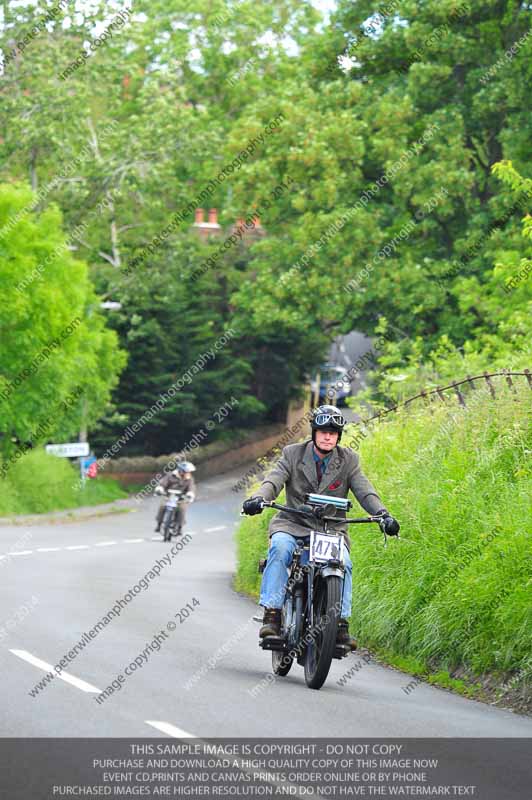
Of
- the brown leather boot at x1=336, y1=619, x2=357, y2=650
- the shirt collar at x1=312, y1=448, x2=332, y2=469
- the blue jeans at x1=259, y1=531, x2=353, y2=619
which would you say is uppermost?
the shirt collar at x1=312, y1=448, x2=332, y2=469

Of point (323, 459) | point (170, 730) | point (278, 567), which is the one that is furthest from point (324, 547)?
point (170, 730)

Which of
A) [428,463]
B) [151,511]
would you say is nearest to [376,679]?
[428,463]

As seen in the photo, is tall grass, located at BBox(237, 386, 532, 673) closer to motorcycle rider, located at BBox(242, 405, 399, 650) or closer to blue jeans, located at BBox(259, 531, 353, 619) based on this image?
motorcycle rider, located at BBox(242, 405, 399, 650)

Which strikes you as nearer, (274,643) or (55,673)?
(55,673)

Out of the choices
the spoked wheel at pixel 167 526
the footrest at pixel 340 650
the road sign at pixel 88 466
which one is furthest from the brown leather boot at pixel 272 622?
the road sign at pixel 88 466

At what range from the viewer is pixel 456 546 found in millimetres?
12555

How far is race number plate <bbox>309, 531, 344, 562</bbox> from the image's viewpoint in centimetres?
1045

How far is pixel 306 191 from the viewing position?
131 ft

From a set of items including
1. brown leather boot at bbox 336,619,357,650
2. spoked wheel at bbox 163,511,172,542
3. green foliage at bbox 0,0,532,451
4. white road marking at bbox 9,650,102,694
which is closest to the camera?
white road marking at bbox 9,650,102,694

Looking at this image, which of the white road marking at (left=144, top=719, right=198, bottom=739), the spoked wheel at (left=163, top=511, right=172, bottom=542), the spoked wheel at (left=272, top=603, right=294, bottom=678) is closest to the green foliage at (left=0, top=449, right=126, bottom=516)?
the spoked wheel at (left=163, top=511, right=172, bottom=542)

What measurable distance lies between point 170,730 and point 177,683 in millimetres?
2077

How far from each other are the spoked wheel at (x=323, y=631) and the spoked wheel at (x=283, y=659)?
1.05 feet

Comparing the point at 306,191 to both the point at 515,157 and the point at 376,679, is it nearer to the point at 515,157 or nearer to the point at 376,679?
the point at 515,157

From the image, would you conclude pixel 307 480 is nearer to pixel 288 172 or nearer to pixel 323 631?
pixel 323 631
